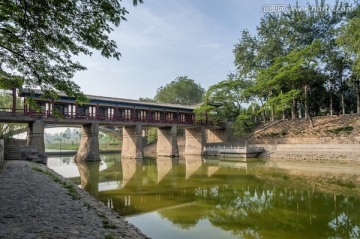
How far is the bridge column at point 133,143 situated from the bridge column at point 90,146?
5.27 meters

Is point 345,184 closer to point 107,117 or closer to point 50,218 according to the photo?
point 50,218

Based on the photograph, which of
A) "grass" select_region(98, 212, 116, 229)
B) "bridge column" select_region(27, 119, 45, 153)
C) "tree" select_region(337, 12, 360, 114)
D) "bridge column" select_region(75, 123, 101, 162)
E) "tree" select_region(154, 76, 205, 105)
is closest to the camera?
"grass" select_region(98, 212, 116, 229)

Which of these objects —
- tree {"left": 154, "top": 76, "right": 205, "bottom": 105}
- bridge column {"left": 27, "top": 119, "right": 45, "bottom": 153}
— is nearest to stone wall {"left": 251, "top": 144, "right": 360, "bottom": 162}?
bridge column {"left": 27, "top": 119, "right": 45, "bottom": 153}

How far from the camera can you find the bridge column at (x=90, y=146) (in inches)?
1099

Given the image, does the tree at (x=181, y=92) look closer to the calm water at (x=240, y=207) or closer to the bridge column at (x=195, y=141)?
the bridge column at (x=195, y=141)

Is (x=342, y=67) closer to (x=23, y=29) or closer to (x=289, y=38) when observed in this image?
(x=289, y=38)

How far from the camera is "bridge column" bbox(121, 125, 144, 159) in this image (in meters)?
32.2

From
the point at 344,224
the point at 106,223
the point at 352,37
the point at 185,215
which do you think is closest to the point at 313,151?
the point at 352,37

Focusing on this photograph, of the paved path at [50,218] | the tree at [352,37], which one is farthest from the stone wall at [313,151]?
the paved path at [50,218]

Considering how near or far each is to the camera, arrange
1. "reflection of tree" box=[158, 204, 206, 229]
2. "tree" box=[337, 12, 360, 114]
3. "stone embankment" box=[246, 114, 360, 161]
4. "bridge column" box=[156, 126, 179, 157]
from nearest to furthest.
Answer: "reflection of tree" box=[158, 204, 206, 229], "tree" box=[337, 12, 360, 114], "stone embankment" box=[246, 114, 360, 161], "bridge column" box=[156, 126, 179, 157]

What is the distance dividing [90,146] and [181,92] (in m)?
38.6

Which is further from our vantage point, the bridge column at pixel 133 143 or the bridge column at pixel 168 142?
the bridge column at pixel 168 142

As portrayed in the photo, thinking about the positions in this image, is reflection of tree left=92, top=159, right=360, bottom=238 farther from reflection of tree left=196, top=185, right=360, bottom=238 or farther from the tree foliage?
the tree foliage

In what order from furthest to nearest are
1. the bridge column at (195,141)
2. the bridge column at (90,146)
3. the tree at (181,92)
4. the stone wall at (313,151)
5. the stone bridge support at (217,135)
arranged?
the tree at (181,92) → the stone bridge support at (217,135) → the bridge column at (195,141) → the bridge column at (90,146) → the stone wall at (313,151)
